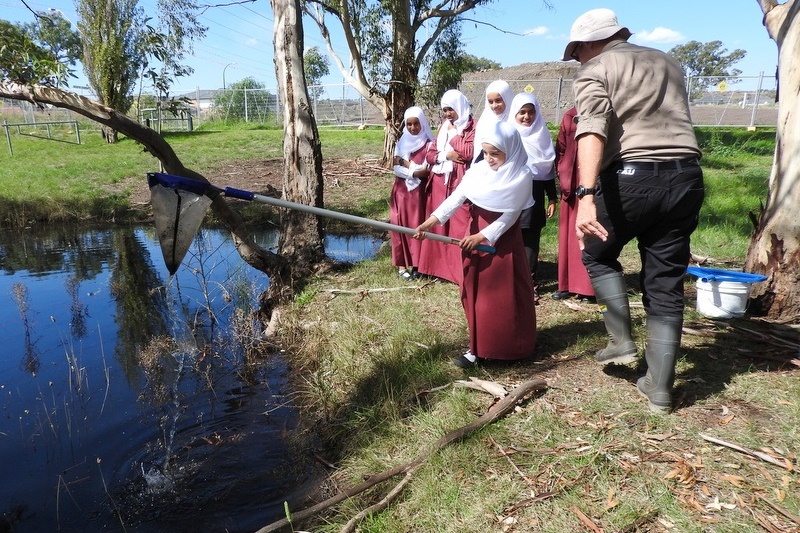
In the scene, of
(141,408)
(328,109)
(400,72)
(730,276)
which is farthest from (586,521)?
(328,109)

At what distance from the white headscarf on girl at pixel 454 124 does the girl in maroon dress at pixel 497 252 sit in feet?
6.34

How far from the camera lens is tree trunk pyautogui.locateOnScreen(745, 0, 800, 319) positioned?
15.0 ft

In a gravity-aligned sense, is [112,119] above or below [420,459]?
above

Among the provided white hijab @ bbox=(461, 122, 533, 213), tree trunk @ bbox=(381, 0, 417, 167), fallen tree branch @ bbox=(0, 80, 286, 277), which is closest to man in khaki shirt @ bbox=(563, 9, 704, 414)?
white hijab @ bbox=(461, 122, 533, 213)

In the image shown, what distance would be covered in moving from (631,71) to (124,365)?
5.22 m

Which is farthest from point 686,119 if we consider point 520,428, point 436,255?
point 436,255

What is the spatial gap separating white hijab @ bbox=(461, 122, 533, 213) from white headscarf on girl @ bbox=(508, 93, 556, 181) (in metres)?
1.51

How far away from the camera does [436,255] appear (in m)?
6.36

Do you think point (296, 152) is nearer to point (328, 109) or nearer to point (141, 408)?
point (141, 408)

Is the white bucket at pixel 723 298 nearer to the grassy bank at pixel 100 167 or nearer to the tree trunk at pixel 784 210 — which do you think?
the tree trunk at pixel 784 210

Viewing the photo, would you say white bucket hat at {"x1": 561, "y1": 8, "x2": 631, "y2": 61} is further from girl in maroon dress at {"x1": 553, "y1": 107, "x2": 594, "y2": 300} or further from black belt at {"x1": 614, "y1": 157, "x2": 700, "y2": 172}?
girl in maroon dress at {"x1": 553, "y1": 107, "x2": 594, "y2": 300}

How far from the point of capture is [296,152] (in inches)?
274

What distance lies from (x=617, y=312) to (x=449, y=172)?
299cm

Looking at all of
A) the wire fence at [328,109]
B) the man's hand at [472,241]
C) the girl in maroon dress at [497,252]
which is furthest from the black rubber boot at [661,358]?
the wire fence at [328,109]
